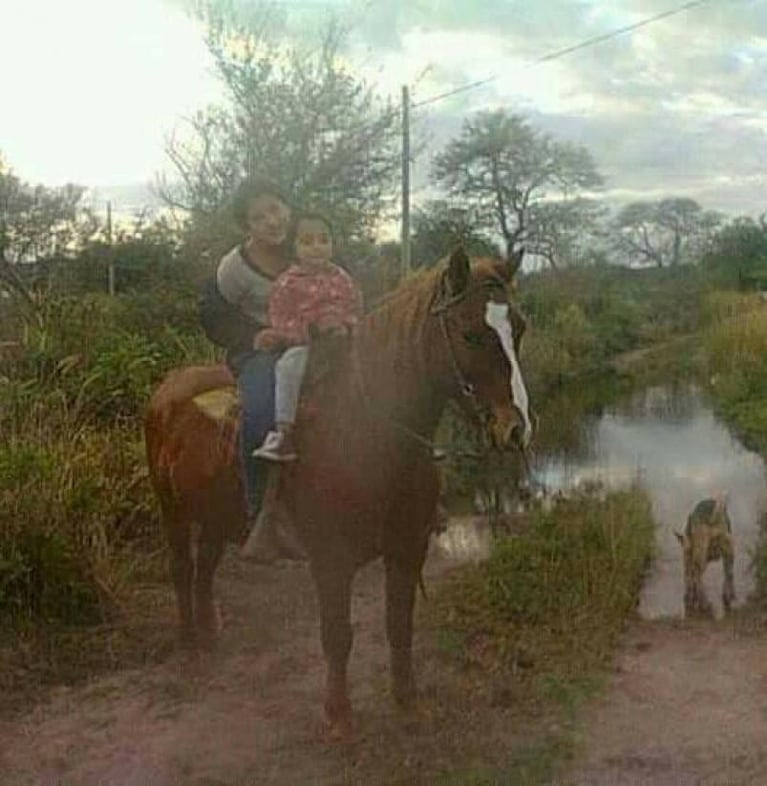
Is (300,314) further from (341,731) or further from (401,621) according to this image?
(341,731)

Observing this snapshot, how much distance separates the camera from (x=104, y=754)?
4.34 metres

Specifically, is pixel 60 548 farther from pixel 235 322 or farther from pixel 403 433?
pixel 403 433

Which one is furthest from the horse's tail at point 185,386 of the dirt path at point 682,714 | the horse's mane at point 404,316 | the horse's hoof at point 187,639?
the dirt path at point 682,714

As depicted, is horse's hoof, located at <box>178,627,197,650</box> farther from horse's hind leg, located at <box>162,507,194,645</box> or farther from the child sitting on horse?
the child sitting on horse

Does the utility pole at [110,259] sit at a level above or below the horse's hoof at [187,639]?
above

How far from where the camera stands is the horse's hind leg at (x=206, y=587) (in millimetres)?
5512

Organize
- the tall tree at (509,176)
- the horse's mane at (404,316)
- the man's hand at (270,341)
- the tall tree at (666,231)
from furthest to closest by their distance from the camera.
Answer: the tall tree at (666,231) → the tall tree at (509,176) → the man's hand at (270,341) → the horse's mane at (404,316)

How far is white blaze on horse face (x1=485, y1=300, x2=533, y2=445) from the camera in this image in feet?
11.7

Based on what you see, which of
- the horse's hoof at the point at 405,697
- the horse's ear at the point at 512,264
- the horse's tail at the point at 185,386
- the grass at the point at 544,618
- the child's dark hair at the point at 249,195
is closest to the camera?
the horse's ear at the point at 512,264

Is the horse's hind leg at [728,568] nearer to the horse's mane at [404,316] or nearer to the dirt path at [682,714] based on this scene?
the dirt path at [682,714]

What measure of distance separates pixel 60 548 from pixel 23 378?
3.14m

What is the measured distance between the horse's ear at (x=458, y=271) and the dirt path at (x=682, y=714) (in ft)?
5.49

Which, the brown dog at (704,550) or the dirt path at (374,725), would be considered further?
the brown dog at (704,550)

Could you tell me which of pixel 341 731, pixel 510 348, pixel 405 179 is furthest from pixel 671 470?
pixel 510 348
